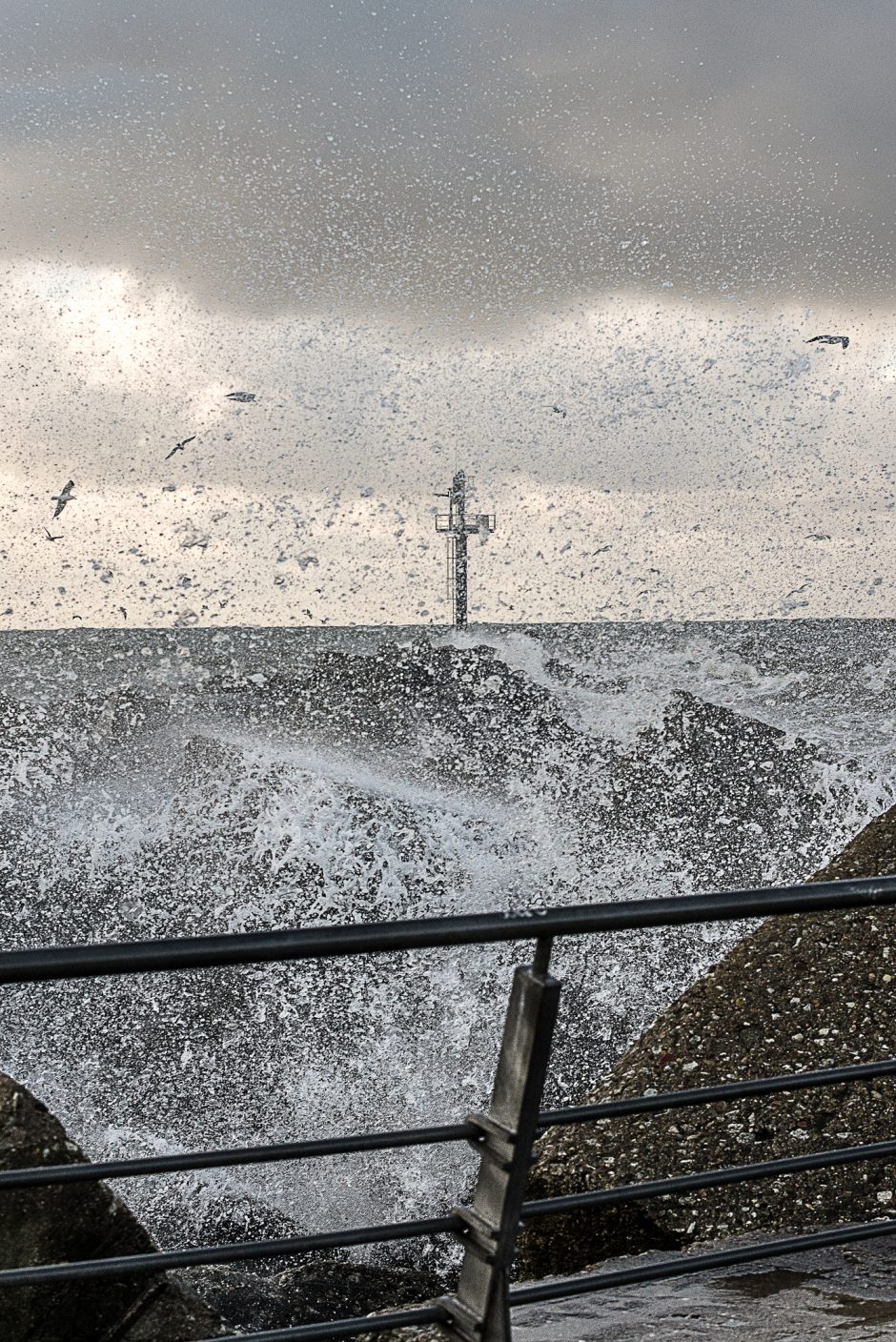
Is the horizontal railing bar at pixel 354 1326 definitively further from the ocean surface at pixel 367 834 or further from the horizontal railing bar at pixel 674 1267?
the ocean surface at pixel 367 834

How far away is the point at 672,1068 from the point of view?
4.61 m

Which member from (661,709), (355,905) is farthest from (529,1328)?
(661,709)

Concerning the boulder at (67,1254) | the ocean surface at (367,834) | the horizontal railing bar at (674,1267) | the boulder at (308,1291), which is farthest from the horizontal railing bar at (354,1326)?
the ocean surface at (367,834)

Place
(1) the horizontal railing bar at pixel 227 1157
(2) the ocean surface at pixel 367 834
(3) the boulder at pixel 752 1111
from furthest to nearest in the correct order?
(2) the ocean surface at pixel 367 834
(3) the boulder at pixel 752 1111
(1) the horizontal railing bar at pixel 227 1157

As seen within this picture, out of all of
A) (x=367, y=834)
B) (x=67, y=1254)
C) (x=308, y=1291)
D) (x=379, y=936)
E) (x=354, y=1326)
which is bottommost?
(x=308, y=1291)

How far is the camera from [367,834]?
558 inches

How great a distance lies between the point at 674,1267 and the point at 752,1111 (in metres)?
2.70

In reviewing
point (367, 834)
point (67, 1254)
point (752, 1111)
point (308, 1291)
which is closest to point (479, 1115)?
point (67, 1254)

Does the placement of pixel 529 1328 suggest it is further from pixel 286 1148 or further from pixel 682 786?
pixel 682 786

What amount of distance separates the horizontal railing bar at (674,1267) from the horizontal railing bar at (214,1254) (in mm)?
143

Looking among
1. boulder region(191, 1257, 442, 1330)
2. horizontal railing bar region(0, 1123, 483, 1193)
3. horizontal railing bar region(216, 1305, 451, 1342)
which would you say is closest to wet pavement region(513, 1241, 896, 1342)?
horizontal railing bar region(216, 1305, 451, 1342)

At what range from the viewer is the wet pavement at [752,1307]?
2242mm

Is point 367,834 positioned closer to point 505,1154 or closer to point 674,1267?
point 674,1267

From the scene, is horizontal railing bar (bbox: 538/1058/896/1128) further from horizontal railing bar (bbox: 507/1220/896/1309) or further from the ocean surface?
the ocean surface
